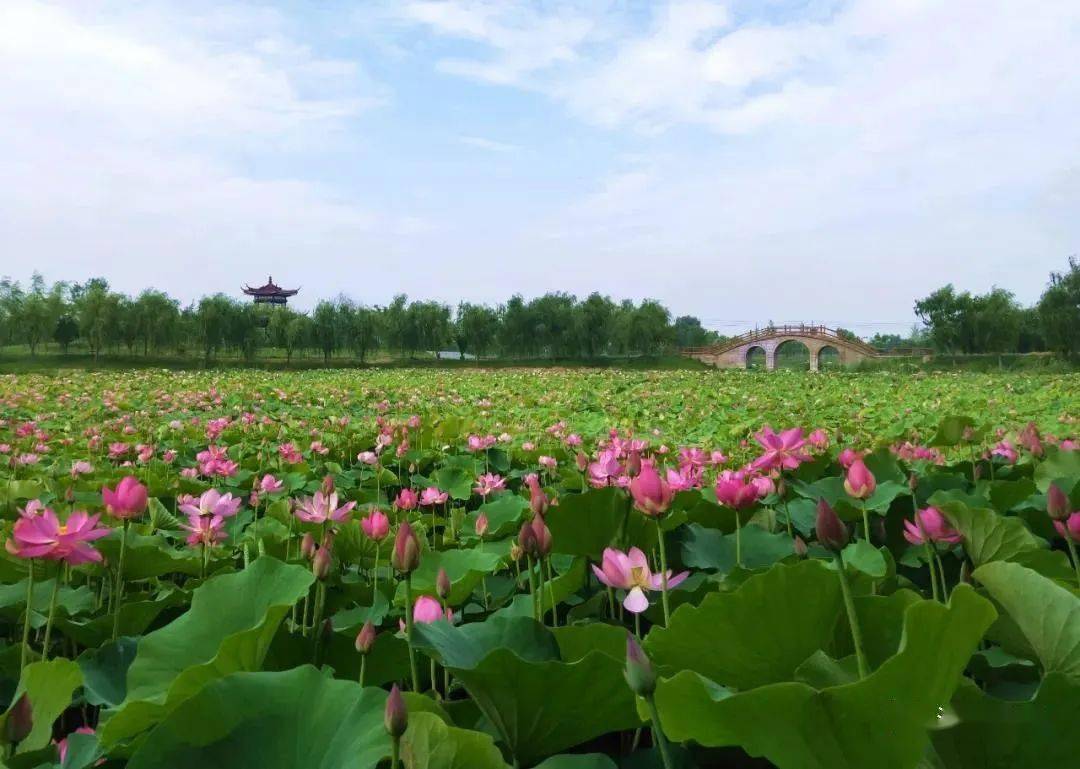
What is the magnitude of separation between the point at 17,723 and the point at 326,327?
3506 centimetres

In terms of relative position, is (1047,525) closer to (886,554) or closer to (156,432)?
(886,554)

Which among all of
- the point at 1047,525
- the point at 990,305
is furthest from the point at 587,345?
the point at 1047,525

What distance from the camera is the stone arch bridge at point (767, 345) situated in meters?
41.5

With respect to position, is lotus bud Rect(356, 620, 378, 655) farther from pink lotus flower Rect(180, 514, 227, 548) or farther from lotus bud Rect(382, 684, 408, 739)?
pink lotus flower Rect(180, 514, 227, 548)

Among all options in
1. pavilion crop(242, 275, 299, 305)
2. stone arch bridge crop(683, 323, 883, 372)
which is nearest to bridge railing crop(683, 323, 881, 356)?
stone arch bridge crop(683, 323, 883, 372)

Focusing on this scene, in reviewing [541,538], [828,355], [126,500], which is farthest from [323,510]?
[828,355]

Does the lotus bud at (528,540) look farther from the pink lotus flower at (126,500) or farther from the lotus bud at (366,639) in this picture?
the pink lotus flower at (126,500)

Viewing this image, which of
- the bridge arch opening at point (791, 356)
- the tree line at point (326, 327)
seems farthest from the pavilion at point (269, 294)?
the bridge arch opening at point (791, 356)

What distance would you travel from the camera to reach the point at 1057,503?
101 cm

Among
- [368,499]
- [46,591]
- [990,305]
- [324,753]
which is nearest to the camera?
[324,753]

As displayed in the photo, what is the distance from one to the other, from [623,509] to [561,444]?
2.57m

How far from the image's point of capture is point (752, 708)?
1.63ft

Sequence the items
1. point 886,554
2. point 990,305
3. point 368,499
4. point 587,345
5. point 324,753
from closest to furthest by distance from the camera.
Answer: point 324,753, point 886,554, point 368,499, point 990,305, point 587,345

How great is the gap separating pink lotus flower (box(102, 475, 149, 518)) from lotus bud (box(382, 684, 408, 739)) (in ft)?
2.51
